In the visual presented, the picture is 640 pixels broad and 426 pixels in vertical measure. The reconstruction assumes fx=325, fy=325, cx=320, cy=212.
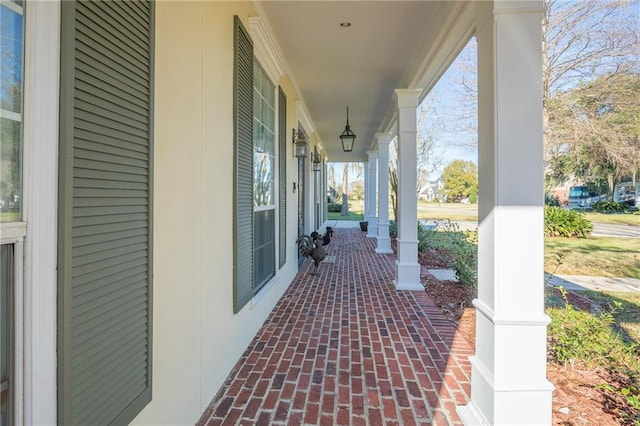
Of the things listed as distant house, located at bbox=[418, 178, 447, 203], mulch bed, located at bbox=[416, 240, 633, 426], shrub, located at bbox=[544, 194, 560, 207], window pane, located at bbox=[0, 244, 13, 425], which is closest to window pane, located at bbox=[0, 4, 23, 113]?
window pane, located at bbox=[0, 244, 13, 425]

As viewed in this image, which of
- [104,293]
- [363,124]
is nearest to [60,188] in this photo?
[104,293]

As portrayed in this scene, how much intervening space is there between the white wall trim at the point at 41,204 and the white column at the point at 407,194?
4527mm

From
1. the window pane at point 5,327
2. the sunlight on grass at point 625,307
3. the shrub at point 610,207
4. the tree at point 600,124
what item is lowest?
the sunlight on grass at point 625,307

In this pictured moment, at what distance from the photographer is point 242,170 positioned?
110 inches

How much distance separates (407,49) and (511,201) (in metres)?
2.83

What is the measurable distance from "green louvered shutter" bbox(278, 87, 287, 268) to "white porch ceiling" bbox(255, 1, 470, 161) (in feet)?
1.99

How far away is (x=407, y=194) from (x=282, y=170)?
2000 mm

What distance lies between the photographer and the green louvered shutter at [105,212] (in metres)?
0.99

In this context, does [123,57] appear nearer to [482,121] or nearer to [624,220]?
[482,121]

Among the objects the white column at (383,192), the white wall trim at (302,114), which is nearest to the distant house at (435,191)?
the white column at (383,192)

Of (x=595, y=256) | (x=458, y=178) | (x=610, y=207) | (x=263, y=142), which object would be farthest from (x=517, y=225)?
(x=458, y=178)

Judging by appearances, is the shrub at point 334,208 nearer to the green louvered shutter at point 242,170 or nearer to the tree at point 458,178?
the tree at point 458,178

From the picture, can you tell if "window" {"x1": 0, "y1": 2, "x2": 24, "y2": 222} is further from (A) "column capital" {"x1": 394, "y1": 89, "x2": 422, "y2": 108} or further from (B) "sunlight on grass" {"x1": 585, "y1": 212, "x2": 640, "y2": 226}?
(B) "sunlight on grass" {"x1": 585, "y1": 212, "x2": 640, "y2": 226}

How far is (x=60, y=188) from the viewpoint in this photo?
970 millimetres
